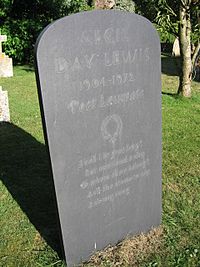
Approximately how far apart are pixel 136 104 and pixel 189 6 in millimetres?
6166

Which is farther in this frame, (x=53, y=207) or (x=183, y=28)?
(x=183, y=28)

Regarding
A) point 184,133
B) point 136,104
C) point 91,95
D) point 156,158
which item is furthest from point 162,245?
point 184,133

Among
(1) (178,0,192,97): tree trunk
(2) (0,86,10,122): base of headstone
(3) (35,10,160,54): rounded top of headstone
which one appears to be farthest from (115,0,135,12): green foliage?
(3) (35,10,160,54): rounded top of headstone

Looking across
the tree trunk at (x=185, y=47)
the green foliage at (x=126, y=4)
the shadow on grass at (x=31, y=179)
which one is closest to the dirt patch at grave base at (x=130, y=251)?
the shadow on grass at (x=31, y=179)

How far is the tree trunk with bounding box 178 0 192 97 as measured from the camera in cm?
834

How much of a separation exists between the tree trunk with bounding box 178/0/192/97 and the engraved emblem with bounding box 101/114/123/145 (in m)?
6.07

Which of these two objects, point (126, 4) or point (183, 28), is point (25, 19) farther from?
point (183, 28)

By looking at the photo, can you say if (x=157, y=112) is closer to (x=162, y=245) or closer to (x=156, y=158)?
(x=156, y=158)

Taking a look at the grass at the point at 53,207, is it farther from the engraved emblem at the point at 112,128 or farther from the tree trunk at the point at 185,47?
the tree trunk at the point at 185,47

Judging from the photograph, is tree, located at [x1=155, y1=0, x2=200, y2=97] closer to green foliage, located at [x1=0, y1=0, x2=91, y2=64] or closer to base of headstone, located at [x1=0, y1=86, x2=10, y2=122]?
base of headstone, located at [x1=0, y1=86, x2=10, y2=122]

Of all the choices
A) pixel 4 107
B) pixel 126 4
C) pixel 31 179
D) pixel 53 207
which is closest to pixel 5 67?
pixel 4 107

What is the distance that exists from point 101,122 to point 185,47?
6320mm

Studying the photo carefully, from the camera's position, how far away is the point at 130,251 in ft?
10.6

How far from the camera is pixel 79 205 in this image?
114 inches
